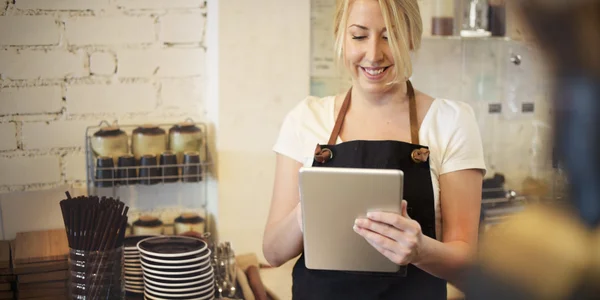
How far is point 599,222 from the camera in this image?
0.26 meters

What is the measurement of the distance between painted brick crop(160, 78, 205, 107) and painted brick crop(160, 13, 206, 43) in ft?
0.47

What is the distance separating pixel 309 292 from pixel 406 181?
34cm

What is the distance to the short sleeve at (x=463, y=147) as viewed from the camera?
152cm

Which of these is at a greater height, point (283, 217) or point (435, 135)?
point (435, 135)

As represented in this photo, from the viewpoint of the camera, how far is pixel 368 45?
1553mm

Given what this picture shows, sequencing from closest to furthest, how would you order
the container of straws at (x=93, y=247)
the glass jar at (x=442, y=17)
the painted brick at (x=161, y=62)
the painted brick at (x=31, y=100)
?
the container of straws at (x=93, y=247) → the painted brick at (x=31, y=100) → the painted brick at (x=161, y=62) → the glass jar at (x=442, y=17)

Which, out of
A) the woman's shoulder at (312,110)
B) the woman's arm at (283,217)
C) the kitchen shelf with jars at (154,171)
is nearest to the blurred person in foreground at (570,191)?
the woman's arm at (283,217)

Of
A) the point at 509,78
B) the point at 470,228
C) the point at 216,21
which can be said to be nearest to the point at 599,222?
the point at 470,228

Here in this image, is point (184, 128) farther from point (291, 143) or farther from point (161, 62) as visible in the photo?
point (291, 143)

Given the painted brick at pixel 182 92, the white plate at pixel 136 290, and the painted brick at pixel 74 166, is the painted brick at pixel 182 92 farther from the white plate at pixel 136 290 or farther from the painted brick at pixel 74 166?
the white plate at pixel 136 290

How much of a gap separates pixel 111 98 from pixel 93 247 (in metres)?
0.67

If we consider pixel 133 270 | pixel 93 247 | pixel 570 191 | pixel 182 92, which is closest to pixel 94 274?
pixel 93 247

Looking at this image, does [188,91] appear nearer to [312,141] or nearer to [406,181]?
[312,141]

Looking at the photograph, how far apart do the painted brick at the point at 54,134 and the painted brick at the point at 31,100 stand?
50 mm
